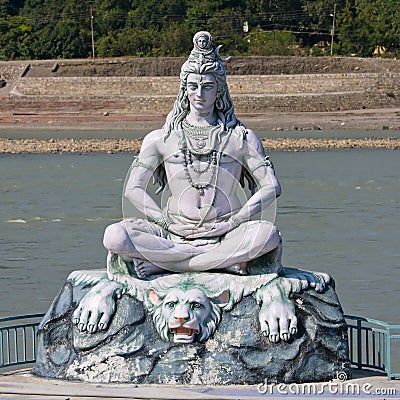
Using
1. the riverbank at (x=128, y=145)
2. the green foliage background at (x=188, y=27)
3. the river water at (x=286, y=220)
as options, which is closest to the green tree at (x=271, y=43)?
the green foliage background at (x=188, y=27)

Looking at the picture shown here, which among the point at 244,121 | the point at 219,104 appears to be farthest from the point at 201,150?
the point at 244,121

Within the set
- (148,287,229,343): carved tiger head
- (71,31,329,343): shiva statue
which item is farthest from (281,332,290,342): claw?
(148,287,229,343): carved tiger head

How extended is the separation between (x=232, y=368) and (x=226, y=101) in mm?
1507

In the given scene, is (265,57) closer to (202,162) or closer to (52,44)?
(52,44)

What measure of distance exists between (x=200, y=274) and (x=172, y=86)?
45507 mm

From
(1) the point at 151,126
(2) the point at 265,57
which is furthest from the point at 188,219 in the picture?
(2) the point at 265,57

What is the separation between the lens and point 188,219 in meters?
7.25

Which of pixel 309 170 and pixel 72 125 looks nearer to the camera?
pixel 309 170

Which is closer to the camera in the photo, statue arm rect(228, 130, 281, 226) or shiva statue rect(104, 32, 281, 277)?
shiva statue rect(104, 32, 281, 277)

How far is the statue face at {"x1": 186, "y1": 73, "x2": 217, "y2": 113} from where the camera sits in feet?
23.9

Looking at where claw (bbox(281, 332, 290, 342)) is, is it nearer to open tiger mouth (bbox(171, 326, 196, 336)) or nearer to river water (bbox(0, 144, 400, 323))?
open tiger mouth (bbox(171, 326, 196, 336))

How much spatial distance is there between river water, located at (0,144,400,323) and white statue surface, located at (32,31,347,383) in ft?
9.88

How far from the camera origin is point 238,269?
698 centimetres

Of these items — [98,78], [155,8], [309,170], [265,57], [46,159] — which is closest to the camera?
[309,170]
